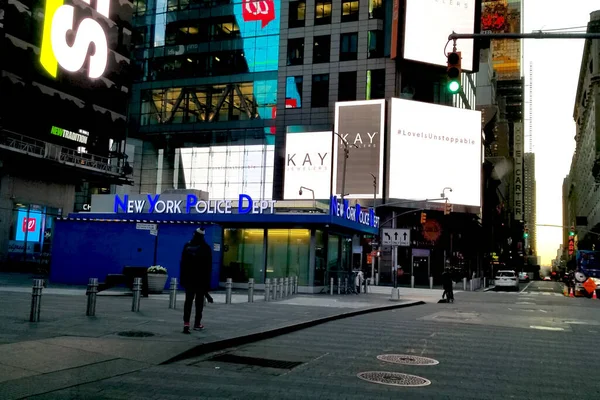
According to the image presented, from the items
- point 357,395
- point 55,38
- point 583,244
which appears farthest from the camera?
point 583,244

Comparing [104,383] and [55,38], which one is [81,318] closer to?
[104,383]

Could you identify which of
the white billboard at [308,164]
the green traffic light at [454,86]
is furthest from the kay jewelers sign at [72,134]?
the green traffic light at [454,86]

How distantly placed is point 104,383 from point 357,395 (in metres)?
3.21

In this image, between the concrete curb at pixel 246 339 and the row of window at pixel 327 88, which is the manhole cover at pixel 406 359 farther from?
the row of window at pixel 327 88

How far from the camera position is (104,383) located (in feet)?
23.8

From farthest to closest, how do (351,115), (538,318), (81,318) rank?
(351,115) → (538,318) → (81,318)

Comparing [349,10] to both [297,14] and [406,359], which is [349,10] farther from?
[406,359]

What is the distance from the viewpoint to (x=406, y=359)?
998 centimetres

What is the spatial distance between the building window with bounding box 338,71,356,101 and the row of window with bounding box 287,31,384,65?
185 centimetres

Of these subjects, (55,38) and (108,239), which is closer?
(108,239)

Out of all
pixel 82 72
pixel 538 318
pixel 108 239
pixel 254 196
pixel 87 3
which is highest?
pixel 87 3

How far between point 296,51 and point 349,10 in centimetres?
764

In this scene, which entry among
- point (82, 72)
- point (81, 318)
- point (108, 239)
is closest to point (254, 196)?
point (82, 72)

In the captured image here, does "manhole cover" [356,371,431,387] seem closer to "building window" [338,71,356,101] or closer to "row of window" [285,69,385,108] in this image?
"row of window" [285,69,385,108]
